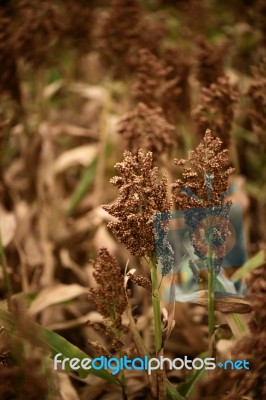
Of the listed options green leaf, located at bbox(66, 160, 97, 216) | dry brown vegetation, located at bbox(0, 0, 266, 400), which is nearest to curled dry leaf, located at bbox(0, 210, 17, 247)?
dry brown vegetation, located at bbox(0, 0, 266, 400)

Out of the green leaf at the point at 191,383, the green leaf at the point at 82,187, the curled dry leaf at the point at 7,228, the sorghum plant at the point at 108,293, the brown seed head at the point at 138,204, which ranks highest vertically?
the brown seed head at the point at 138,204

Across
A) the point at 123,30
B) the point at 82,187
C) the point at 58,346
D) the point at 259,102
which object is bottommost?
the point at 82,187

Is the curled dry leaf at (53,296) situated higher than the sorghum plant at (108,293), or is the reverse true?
the sorghum plant at (108,293)

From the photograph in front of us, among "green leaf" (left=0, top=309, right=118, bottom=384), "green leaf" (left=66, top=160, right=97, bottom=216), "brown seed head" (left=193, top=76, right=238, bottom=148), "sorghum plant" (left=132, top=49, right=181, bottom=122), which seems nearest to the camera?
"green leaf" (left=0, top=309, right=118, bottom=384)

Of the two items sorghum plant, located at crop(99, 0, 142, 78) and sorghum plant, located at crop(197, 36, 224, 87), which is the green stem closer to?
sorghum plant, located at crop(197, 36, 224, 87)

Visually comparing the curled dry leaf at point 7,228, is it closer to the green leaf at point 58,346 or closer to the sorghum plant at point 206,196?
the green leaf at point 58,346

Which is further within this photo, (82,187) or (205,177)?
(82,187)

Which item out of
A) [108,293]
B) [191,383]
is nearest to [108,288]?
[108,293]

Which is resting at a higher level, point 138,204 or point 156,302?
point 138,204

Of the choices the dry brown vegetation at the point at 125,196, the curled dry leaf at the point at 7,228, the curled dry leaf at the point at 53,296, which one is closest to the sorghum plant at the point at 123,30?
the dry brown vegetation at the point at 125,196

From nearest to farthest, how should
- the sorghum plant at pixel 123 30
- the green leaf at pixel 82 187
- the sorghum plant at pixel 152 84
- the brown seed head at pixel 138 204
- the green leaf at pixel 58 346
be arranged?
the brown seed head at pixel 138 204 → the green leaf at pixel 58 346 → the sorghum plant at pixel 152 84 → the sorghum plant at pixel 123 30 → the green leaf at pixel 82 187

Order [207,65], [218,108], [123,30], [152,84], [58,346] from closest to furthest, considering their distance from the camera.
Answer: [58,346]
[218,108]
[152,84]
[207,65]
[123,30]

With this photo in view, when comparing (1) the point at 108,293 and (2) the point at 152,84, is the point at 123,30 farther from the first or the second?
(1) the point at 108,293

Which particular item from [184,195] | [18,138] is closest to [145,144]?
[184,195]
